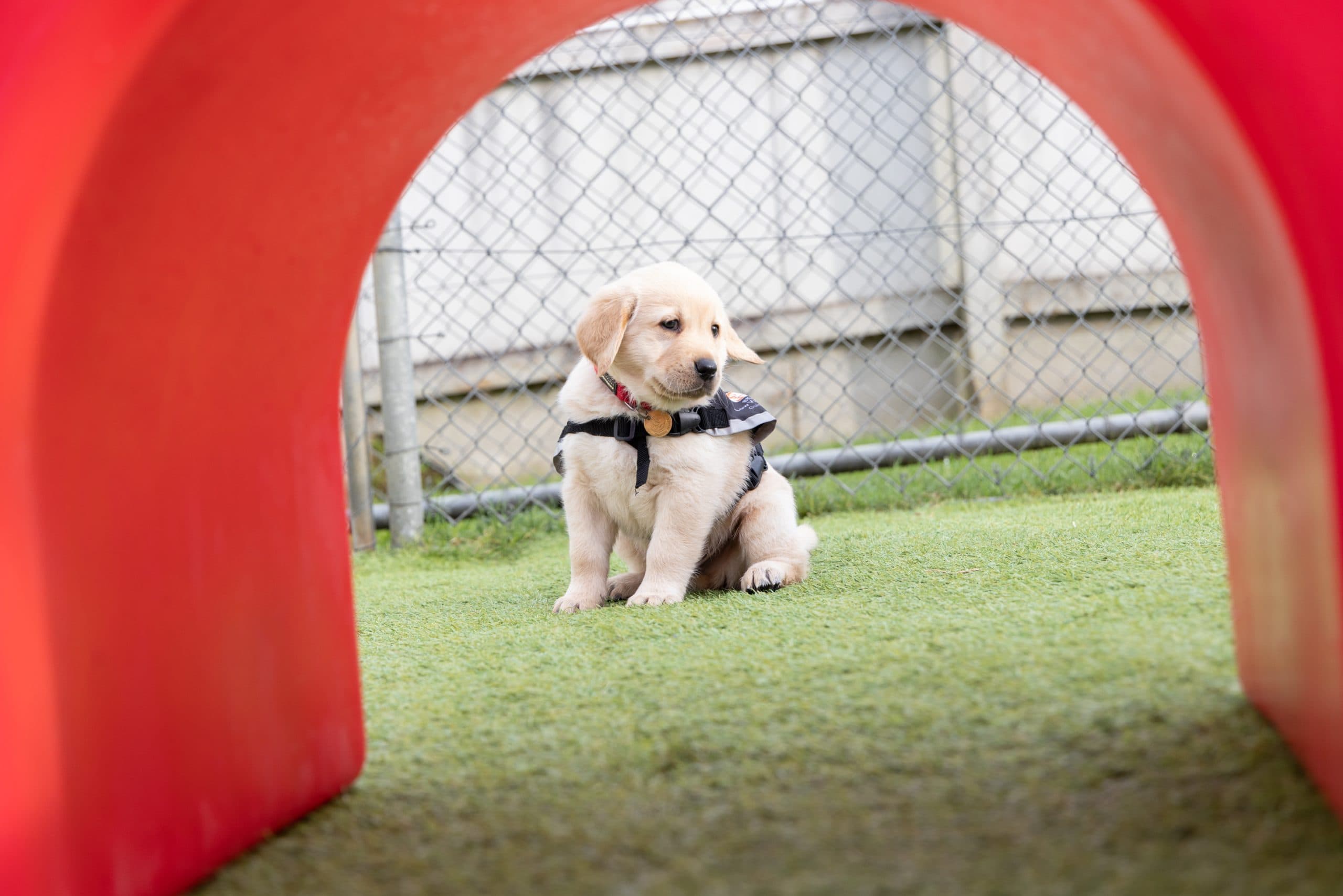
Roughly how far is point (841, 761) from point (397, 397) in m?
3.03

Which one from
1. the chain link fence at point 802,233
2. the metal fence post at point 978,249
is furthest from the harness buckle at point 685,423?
the metal fence post at point 978,249

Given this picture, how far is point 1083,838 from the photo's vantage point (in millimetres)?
963

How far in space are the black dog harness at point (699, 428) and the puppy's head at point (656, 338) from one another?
0.16ft

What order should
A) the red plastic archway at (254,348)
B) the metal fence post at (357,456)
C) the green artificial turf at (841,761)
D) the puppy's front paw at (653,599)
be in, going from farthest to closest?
the metal fence post at (357,456), the puppy's front paw at (653,599), the green artificial turf at (841,761), the red plastic archway at (254,348)

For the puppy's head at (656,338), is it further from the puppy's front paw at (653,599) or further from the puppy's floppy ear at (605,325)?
the puppy's front paw at (653,599)

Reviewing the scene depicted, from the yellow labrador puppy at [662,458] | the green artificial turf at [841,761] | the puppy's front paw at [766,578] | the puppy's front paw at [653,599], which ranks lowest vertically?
the puppy's front paw at [653,599]

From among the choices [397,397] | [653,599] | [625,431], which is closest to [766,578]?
[653,599]

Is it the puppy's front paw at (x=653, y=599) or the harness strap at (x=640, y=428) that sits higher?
the harness strap at (x=640, y=428)

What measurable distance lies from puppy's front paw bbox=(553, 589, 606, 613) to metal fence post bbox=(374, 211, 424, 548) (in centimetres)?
153

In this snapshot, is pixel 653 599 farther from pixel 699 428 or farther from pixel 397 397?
pixel 397 397

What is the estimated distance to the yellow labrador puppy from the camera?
253 cm

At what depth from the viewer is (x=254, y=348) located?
1.16 m

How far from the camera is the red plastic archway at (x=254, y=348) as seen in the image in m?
0.85

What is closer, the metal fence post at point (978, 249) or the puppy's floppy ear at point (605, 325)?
the puppy's floppy ear at point (605, 325)
